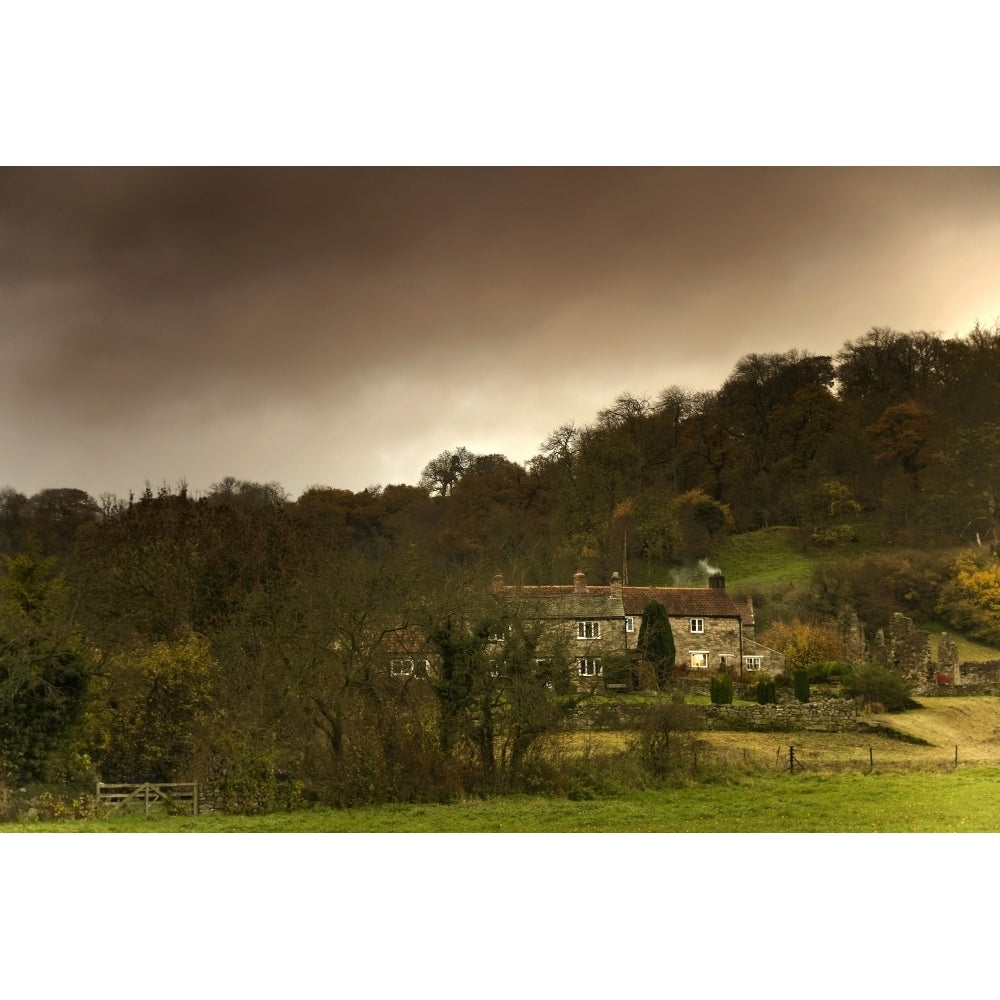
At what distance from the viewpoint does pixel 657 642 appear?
902 cm

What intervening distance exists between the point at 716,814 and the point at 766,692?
3.34 feet

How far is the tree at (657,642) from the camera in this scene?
29.4 ft

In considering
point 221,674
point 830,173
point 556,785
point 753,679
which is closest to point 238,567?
point 221,674

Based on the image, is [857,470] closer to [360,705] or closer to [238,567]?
[360,705]

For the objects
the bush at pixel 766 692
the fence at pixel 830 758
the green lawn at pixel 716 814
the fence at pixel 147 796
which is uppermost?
the bush at pixel 766 692

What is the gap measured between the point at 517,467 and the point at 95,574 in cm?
351

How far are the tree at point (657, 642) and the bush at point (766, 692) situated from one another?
0.70 m

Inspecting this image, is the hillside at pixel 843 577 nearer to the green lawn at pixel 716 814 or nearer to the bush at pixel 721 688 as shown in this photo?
the bush at pixel 721 688

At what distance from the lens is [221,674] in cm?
912

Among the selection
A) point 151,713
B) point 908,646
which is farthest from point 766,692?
point 151,713

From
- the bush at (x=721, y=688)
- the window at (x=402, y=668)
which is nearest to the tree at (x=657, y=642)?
the bush at (x=721, y=688)

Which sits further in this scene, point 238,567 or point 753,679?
point 238,567
